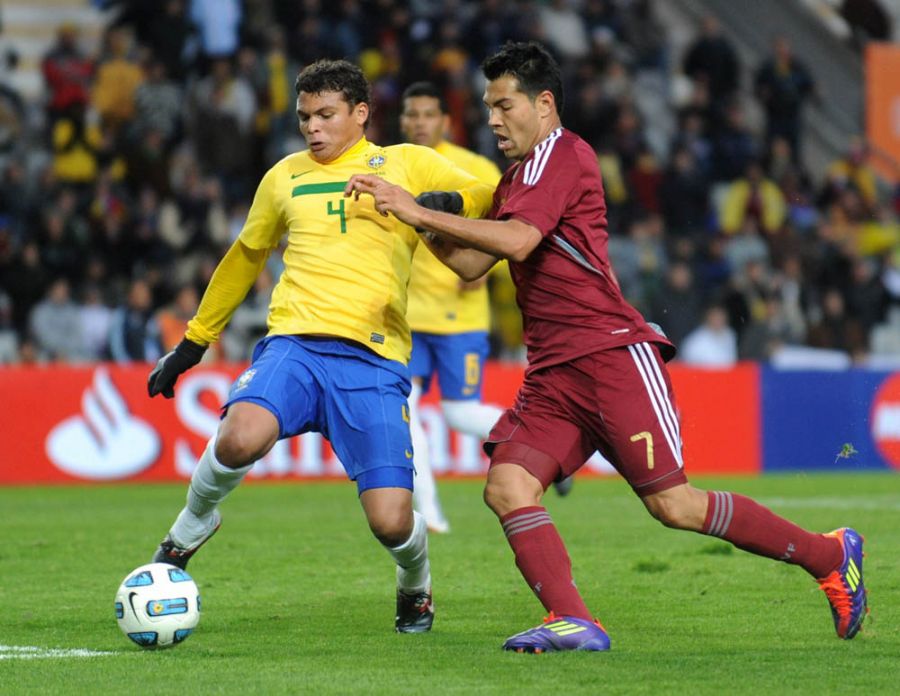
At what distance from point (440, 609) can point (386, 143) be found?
11.2 metres

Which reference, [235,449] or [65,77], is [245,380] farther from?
[65,77]

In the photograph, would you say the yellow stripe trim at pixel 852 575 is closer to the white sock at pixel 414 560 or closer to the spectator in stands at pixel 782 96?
the white sock at pixel 414 560

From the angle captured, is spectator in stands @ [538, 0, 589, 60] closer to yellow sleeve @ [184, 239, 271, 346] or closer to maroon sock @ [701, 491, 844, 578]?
yellow sleeve @ [184, 239, 271, 346]

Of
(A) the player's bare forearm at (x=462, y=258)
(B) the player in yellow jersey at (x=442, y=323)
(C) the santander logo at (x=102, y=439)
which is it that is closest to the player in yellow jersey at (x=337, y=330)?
(A) the player's bare forearm at (x=462, y=258)

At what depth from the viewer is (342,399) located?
21.1 ft

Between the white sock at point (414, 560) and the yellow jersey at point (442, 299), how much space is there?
3608mm

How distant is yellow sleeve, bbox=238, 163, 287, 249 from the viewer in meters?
6.69

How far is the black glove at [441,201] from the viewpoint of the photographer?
6238 millimetres

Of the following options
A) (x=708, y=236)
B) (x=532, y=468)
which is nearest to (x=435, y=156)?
(x=532, y=468)

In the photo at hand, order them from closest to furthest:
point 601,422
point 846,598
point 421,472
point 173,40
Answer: point 601,422, point 846,598, point 421,472, point 173,40

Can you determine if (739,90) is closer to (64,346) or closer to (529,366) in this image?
(64,346)

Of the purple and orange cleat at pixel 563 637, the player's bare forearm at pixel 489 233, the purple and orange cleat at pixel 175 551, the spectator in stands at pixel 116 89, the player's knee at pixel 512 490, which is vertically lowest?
the purple and orange cleat at pixel 563 637

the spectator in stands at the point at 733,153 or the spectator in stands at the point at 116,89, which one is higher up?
the spectator in stands at the point at 116,89

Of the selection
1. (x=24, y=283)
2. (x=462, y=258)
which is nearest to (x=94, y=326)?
(x=24, y=283)
